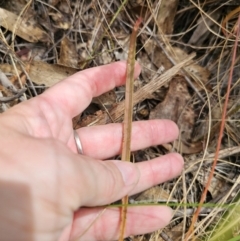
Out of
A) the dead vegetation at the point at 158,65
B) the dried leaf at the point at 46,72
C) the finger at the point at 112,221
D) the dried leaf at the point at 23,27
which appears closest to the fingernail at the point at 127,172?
the finger at the point at 112,221

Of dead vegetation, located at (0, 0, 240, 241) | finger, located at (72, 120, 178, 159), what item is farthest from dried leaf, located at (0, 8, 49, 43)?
finger, located at (72, 120, 178, 159)

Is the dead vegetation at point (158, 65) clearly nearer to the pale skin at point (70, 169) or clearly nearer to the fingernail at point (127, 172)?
the pale skin at point (70, 169)

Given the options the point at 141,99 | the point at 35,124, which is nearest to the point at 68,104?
the point at 35,124

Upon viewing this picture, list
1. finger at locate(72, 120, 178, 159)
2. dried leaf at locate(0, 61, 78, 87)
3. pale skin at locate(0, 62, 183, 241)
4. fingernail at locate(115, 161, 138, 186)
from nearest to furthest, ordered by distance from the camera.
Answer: pale skin at locate(0, 62, 183, 241) → fingernail at locate(115, 161, 138, 186) → finger at locate(72, 120, 178, 159) → dried leaf at locate(0, 61, 78, 87)

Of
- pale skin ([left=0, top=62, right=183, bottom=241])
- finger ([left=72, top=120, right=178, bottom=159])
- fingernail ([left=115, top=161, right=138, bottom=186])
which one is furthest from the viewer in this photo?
finger ([left=72, top=120, right=178, bottom=159])

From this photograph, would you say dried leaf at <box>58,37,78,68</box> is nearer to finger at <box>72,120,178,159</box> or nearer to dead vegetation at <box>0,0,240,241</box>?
dead vegetation at <box>0,0,240,241</box>

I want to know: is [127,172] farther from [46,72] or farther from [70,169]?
[46,72]

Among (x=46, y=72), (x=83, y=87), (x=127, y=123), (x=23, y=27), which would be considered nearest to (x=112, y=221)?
(x=127, y=123)
